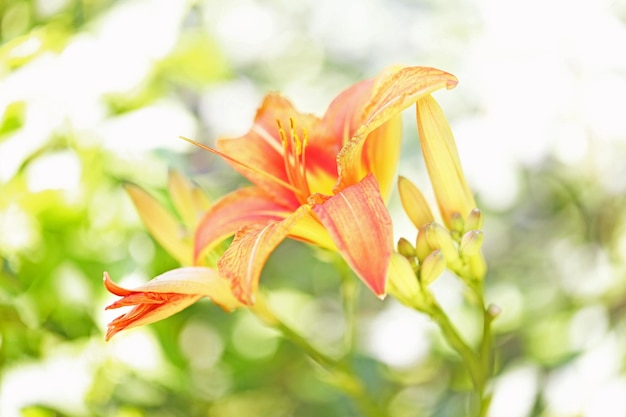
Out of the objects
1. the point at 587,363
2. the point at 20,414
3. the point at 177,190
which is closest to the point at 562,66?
the point at 587,363

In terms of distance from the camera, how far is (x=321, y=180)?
120cm

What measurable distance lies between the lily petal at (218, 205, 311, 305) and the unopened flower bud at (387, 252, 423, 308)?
0.61 feet

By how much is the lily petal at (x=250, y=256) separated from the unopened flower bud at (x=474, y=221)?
0.92ft

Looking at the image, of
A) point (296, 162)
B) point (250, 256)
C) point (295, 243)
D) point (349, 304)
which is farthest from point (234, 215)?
point (295, 243)

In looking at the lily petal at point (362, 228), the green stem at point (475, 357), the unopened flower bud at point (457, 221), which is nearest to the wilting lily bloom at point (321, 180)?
the lily petal at point (362, 228)

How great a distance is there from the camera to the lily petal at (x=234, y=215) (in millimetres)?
1111

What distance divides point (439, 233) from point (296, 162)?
0.76 ft

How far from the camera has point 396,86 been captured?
38.1 inches

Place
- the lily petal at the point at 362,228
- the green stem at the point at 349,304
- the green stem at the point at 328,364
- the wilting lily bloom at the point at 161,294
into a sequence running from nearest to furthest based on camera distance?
the lily petal at the point at 362,228
the wilting lily bloom at the point at 161,294
the green stem at the point at 328,364
the green stem at the point at 349,304

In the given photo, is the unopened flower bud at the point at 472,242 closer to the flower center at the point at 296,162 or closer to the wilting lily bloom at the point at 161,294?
the flower center at the point at 296,162

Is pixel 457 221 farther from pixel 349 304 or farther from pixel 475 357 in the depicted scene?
pixel 349 304

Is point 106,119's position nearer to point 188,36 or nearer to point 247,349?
point 188,36

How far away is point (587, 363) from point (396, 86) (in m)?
0.70

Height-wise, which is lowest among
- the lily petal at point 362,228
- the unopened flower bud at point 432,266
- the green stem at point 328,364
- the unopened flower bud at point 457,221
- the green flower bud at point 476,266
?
the green stem at point 328,364
